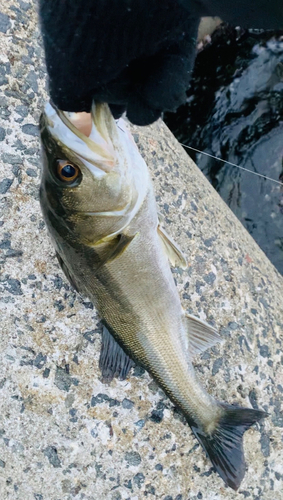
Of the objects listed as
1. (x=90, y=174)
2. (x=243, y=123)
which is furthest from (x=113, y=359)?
(x=243, y=123)

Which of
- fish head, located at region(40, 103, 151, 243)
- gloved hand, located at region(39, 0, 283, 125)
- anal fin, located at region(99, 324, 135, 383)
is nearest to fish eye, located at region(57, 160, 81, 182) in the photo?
fish head, located at region(40, 103, 151, 243)

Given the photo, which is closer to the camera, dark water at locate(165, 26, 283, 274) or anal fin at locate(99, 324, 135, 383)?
anal fin at locate(99, 324, 135, 383)

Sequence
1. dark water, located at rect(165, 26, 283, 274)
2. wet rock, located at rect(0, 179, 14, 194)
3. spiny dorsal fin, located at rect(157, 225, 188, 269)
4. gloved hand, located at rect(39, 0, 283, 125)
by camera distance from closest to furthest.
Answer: gloved hand, located at rect(39, 0, 283, 125) < spiny dorsal fin, located at rect(157, 225, 188, 269) < wet rock, located at rect(0, 179, 14, 194) < dark water, located at rect(165, 26, 283, 274)

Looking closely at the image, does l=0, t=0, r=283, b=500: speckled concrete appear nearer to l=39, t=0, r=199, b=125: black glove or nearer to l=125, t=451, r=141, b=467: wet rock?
l=125, t=451, r=141, b=467: wet rock

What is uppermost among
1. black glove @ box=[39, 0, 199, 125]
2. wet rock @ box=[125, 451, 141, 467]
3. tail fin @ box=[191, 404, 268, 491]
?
black glove @ box=[39, 0, 199, 125]

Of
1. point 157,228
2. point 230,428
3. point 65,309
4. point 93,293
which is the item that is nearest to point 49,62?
point 157,228

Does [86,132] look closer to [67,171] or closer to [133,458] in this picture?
[67,171]
